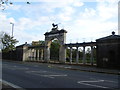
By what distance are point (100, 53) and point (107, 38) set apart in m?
2.45

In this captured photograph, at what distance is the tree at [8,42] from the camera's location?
56.6m

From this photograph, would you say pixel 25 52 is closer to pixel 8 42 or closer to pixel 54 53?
pixel 54 53

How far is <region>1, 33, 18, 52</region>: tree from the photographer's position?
5659 cm

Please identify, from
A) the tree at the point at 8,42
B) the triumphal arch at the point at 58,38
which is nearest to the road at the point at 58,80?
the triumphal arch at the point at 58,38

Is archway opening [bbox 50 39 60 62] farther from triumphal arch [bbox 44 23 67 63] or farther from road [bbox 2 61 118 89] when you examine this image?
road [bbox 2 61 118 89]

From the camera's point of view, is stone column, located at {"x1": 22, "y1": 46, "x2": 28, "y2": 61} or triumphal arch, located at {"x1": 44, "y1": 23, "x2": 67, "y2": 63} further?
stone column, located at {"x1": 22, "y1": 46, "x2": 28, "y2": 61}

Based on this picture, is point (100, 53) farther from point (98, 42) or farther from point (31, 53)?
point (31, 53)

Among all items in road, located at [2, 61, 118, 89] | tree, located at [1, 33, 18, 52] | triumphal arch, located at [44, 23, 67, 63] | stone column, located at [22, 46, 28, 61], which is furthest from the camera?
tree, located at [1, 33, 18, 52]

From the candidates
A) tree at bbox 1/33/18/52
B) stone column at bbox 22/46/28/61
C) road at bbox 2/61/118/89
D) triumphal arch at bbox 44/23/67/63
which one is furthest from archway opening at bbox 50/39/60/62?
road at bbox 2/61/118/89

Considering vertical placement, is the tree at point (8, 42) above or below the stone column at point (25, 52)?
above

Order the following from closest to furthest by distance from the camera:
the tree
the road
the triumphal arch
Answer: the road
the triumphal arch
the tree

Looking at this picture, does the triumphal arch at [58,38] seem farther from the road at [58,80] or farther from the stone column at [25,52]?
the road at [58,80]

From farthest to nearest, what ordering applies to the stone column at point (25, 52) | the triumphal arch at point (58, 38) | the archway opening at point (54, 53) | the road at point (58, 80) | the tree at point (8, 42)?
the tree at point (8, 42)
the stone column at point (25, 52)
the archway opening at point (54, 53)
the triumphal arch at point (58, 38)
the road at point (58, 80)

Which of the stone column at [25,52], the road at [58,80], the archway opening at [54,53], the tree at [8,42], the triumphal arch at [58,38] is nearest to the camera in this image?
the road at [58,80]
